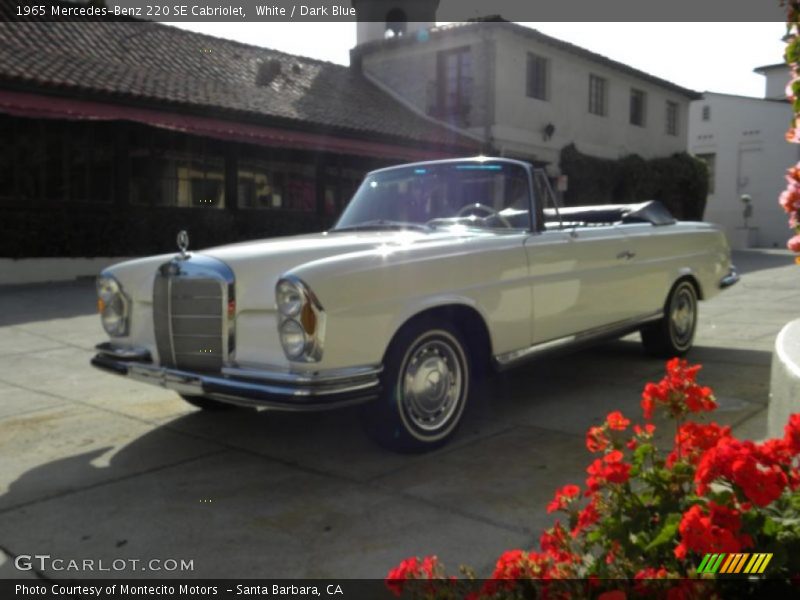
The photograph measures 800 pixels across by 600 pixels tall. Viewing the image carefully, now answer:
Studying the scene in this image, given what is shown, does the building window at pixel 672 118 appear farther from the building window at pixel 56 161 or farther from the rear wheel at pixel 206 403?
the rear wheel at pixel 206 403

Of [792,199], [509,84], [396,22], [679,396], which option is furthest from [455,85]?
[679,396]

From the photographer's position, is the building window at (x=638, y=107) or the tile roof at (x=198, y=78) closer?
the tile roof at (x=198, y=78)

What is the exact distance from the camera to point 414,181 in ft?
16.1

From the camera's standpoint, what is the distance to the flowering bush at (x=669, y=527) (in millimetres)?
1609

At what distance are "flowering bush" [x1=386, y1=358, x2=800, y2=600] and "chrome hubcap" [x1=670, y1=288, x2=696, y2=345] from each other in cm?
434

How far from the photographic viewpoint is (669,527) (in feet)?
5.64

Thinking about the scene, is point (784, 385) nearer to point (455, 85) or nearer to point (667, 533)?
point (667, 533)

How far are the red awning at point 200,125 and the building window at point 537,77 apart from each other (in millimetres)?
4680

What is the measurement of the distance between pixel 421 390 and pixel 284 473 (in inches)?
31.8

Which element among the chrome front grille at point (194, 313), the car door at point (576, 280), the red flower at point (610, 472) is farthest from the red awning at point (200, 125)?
the red flower at point (610, 472)

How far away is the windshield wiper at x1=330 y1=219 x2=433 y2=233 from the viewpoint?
4.53m

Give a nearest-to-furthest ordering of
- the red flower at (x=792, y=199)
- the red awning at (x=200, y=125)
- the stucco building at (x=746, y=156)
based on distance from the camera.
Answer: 1. the red flower at (x=792, y=199)
2. the red awning at (x=200, y=125)
3. the stucco building at (x=746, y=156)

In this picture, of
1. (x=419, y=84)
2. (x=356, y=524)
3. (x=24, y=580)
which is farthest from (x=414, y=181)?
(x=419, y=84)

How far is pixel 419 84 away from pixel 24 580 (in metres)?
21.1
